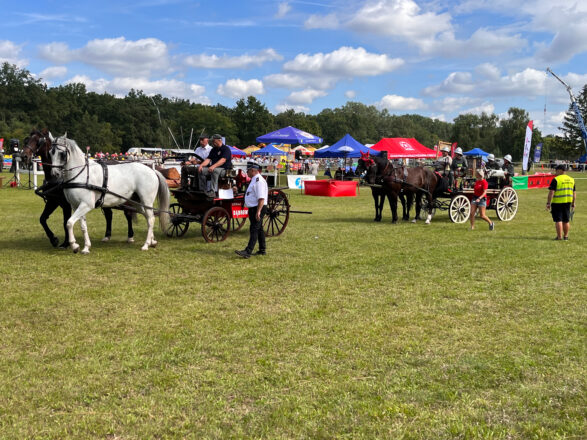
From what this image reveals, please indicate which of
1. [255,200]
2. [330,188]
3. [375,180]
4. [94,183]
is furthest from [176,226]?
[330,188]

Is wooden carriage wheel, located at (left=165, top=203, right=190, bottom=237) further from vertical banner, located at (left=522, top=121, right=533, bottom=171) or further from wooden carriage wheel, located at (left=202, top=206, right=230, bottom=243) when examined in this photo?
vertical banner, located at (left=522, top=121, right=533, bottom=171)

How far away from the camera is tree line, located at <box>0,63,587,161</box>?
85125 millimetres

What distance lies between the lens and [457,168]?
1603 cm

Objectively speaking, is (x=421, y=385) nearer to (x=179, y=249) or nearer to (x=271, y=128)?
(x=179, y=249)

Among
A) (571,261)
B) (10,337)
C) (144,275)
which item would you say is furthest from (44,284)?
(571,261)

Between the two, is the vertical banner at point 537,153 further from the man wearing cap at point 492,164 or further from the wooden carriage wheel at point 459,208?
the wooden carriage wheel at point 459,208

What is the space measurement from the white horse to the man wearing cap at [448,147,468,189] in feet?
30.6

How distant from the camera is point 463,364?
4504 millimetres

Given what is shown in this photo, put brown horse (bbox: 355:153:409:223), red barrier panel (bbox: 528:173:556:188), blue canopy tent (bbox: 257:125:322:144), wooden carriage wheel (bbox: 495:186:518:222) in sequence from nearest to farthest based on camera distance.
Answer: brown horse (bbox: 355:153:409:223)
wooden carriage wheel (bbox: 495:186:518:222)
red barrier panel (bbox: 528:173:556:188)
blue canopy tent (bbox: 257:125:322:144)

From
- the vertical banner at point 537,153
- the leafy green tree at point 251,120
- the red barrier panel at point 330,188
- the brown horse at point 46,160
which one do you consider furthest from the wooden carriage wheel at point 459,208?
the leafy green tree at point 251,120

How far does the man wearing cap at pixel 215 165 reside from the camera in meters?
10.4

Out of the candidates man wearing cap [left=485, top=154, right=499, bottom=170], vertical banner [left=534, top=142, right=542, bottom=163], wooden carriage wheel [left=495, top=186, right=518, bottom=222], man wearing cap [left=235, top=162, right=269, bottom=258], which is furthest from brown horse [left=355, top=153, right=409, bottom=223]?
vertical banner [left=534, top=142, right=542, bottom=163]

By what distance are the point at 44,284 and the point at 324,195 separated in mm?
18203

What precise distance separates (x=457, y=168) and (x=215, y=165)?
899 centimetres
